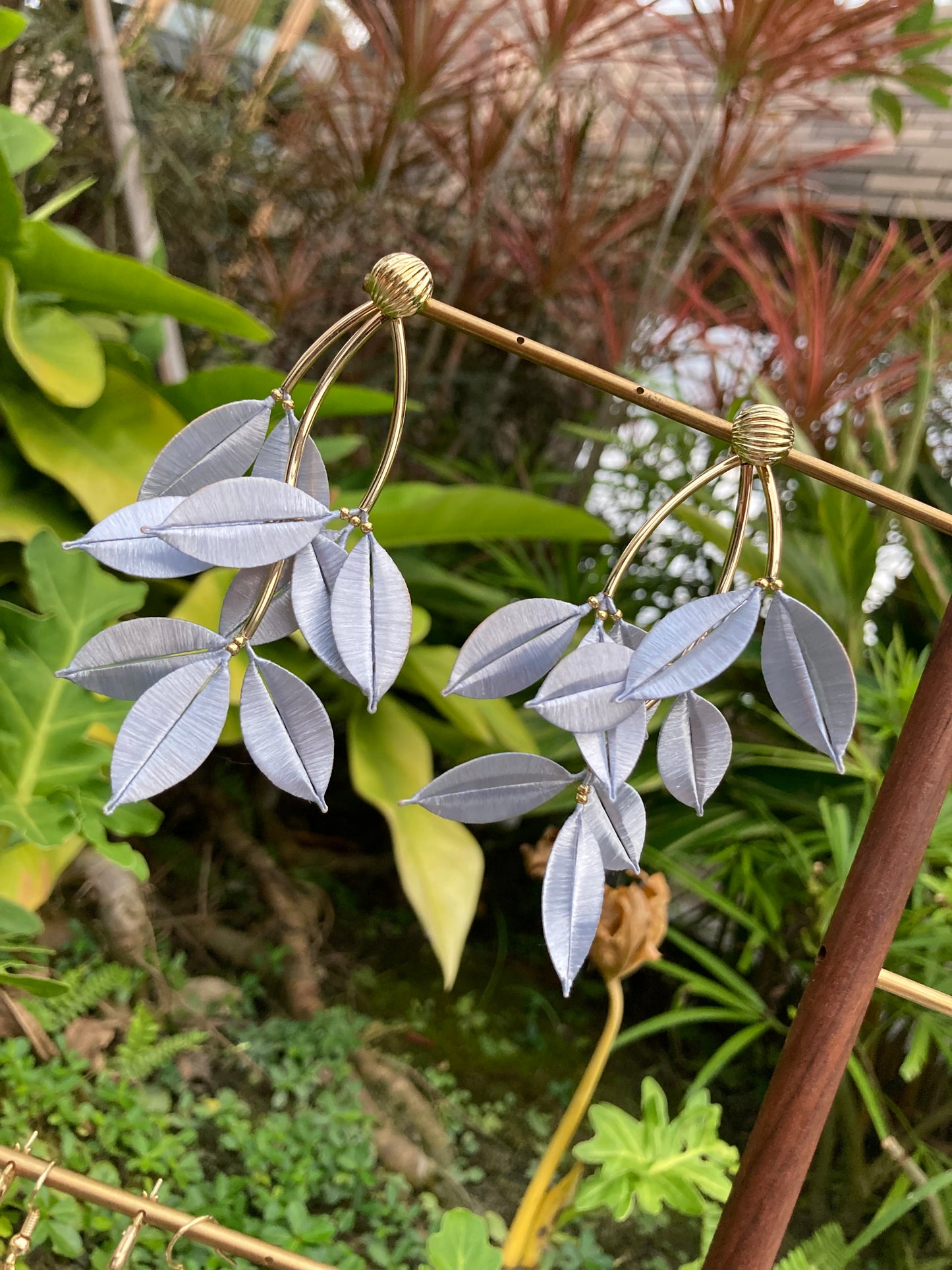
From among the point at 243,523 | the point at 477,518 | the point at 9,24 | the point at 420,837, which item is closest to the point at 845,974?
the point at 243,523

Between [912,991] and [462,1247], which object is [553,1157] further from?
[912,991]

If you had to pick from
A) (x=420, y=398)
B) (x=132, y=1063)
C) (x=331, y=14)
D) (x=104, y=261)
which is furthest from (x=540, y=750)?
(x=331, y=14)

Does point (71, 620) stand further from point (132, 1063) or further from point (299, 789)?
point (299, 789)

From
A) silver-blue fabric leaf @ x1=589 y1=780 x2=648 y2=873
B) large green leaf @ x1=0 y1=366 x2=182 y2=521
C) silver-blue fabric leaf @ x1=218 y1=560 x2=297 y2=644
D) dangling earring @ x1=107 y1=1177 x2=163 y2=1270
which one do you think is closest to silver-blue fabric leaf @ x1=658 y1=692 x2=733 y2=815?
silver-blue fabric leaf @ x1=589 y1=780 x2=648 y2=873

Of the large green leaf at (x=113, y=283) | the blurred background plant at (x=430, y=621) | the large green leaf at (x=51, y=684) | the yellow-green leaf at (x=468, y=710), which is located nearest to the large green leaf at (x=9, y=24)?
the blurred background plant at (x=430, y=621)

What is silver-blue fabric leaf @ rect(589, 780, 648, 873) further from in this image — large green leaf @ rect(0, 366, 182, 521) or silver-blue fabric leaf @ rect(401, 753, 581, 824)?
large green leaf @ rect(0, 366, 182, 521)

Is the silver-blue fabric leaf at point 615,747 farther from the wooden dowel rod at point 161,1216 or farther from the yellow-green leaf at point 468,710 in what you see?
the yellow-green leaf at point 468,710
